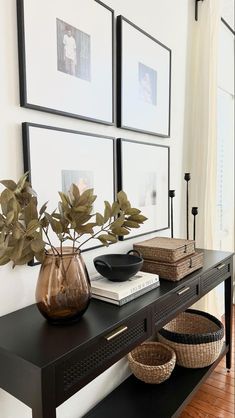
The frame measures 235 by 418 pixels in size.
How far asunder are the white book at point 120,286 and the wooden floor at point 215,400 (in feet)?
3.01

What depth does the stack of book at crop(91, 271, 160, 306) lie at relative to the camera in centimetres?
130

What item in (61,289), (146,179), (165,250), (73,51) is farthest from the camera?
(146,179)

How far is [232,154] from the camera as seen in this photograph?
3.39 metres

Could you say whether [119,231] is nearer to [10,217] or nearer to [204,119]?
[10,217]

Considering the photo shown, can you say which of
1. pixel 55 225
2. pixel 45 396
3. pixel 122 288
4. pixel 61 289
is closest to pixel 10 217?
pixel 55 225

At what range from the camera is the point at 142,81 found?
1898 millimetres

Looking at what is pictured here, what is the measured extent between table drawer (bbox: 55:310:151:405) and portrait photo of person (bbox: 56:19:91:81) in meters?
1.07

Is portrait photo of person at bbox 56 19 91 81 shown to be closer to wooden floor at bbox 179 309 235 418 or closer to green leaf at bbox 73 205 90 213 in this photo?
green leaf at bbox 73 205 90 213

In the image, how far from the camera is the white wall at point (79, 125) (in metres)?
1.18

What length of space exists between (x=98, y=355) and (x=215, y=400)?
126cm

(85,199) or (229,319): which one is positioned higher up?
(85,199)

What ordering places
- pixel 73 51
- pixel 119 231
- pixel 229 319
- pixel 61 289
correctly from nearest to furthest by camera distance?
pixel 61 289 → pixel 119 231 → pixel 73 51 → pixel 229 319

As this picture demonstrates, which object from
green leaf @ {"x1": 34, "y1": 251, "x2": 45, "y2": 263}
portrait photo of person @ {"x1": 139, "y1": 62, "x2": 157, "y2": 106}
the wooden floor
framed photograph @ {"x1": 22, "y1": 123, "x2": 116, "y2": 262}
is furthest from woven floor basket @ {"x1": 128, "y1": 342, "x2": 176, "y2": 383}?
portrait photo of person @ {"x1": 139, "y1": 62, "x2": 157, "y2": 106}

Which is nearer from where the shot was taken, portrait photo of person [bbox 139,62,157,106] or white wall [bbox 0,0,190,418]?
white wall [bbox 0,0,190,418]
